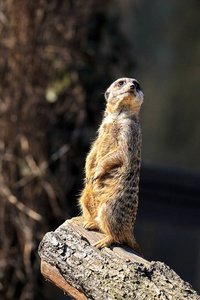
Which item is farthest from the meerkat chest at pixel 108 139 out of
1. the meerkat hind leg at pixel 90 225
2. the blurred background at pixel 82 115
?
the blurred background at pixel 82 115

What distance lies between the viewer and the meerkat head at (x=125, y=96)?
2032 mm

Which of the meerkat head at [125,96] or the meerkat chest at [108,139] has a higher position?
the meerkat head at [125,96]

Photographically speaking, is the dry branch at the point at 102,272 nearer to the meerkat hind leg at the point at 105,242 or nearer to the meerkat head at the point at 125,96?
the meerkat hind leg at the point at 105,242

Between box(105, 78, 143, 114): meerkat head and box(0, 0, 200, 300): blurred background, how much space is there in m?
2.00

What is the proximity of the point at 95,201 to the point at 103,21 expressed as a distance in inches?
113

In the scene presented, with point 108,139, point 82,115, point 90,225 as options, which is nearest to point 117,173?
point 108,139

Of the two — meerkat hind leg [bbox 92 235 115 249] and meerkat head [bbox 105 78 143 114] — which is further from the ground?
meerkat head [bbox 105 78 143 114]

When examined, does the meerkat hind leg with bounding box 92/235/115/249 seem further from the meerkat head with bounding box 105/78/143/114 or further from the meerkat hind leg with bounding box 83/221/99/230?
the meerkat head with bounding box 105/78/143/114

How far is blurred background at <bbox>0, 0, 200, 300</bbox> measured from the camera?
4.02 m

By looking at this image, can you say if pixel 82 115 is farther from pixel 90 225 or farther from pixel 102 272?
pixel 102 272

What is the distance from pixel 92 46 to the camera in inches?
170

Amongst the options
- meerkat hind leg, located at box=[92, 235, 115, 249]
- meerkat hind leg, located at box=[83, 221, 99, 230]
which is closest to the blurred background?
meerkat hind leg, located at box=[83, 221, 99, 230]

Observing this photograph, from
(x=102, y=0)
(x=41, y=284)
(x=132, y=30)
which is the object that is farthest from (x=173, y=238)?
(x=102, y=0)

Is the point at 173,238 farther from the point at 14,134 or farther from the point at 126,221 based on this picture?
the point at 126,221
